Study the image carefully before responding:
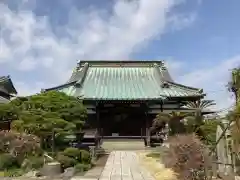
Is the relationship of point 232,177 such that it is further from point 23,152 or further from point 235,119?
point 23,152

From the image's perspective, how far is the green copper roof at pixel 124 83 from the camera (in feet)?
112

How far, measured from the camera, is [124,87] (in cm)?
3697

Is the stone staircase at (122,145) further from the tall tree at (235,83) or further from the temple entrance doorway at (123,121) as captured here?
the tall tree at (235,83)

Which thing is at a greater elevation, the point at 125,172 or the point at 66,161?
the point at 66,161

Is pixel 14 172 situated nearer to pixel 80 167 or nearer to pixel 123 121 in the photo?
pixel 80 167

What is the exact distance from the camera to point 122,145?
30.4 metres

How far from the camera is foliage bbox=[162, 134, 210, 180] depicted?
36.2 ft

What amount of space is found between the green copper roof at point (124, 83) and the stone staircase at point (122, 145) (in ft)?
13.1

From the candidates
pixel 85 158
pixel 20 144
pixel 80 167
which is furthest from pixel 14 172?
pixel 85 158

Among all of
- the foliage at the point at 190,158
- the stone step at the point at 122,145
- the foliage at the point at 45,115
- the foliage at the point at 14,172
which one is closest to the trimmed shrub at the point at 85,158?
the foliage at the point at 45,115

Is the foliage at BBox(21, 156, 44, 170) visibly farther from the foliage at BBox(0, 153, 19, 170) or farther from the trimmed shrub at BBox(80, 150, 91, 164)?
the trimmed shrub at BBox(80, 150, 91, 164)

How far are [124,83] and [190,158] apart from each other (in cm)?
2726

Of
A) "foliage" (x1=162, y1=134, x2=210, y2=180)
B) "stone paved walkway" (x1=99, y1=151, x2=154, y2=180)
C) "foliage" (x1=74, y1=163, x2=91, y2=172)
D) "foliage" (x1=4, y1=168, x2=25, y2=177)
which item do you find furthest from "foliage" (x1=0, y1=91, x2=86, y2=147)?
"foliage" (x1=162, y1=134, x2=210, y2=180)

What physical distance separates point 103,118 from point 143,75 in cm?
881
